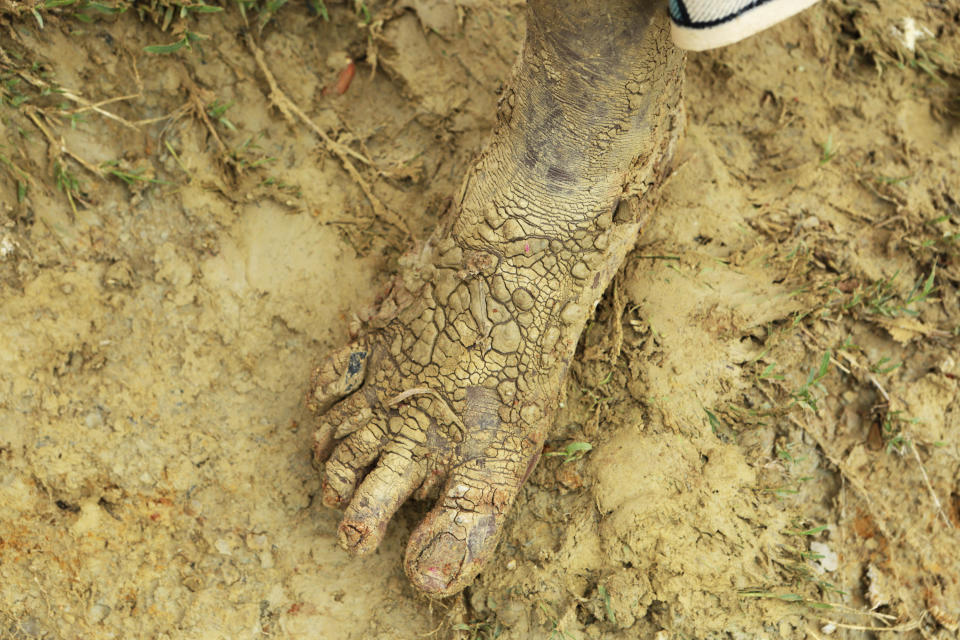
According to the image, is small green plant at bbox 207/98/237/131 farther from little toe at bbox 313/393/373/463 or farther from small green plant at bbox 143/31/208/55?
little toe at bbox 313/393/373/463

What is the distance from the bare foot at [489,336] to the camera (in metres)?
1.48

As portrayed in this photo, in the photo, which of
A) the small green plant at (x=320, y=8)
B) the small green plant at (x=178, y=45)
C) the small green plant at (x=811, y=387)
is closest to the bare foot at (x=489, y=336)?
the small green plant at (x=811, y=387)

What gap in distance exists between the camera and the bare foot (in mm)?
1478

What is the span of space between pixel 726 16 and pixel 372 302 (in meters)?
0.98

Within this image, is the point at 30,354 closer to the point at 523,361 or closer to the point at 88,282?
the point at 88,282

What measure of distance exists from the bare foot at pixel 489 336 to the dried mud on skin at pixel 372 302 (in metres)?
0.15

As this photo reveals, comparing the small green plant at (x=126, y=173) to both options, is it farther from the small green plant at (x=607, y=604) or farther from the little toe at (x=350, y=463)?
the small green plant at (x=607, y=604)

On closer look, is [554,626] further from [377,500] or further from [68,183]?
[68,183]

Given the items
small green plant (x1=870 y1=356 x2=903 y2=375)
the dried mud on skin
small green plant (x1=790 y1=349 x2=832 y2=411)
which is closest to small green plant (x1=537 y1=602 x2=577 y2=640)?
the dried mud on skin

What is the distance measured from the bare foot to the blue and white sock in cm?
33

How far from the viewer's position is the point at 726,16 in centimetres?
108

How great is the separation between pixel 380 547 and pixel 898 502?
1240 millimetres

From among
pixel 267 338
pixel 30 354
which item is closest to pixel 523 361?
pixel 267 338

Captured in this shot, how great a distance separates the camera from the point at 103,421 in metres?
1.65
